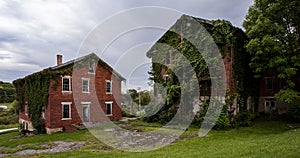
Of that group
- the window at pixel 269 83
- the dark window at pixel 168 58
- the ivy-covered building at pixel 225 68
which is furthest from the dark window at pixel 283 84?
the dark window at pixel 168 58

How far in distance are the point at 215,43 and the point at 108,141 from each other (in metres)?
10.7

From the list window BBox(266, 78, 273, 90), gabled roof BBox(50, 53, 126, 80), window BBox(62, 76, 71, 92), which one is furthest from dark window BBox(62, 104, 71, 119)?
window BBox(266, 78, 273, 90)

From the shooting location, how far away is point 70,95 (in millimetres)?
19531

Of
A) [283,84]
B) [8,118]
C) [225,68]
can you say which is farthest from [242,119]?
[8,118]

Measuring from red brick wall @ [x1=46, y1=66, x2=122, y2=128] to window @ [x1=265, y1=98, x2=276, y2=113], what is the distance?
1490cm

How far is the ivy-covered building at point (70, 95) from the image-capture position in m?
18.4

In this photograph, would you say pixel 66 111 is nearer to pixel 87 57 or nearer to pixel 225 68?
pixel 87 57

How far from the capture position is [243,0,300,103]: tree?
1530 centimetres

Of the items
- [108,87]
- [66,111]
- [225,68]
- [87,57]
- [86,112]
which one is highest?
[87,57]

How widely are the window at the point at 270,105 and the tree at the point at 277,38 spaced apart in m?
4.03

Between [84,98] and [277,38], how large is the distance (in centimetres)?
1714

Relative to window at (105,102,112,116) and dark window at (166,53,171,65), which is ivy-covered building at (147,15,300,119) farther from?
window at (105,102,112,116)

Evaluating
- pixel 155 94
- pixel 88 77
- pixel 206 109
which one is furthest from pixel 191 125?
pixel 88 77

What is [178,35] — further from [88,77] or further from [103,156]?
[103,156]
